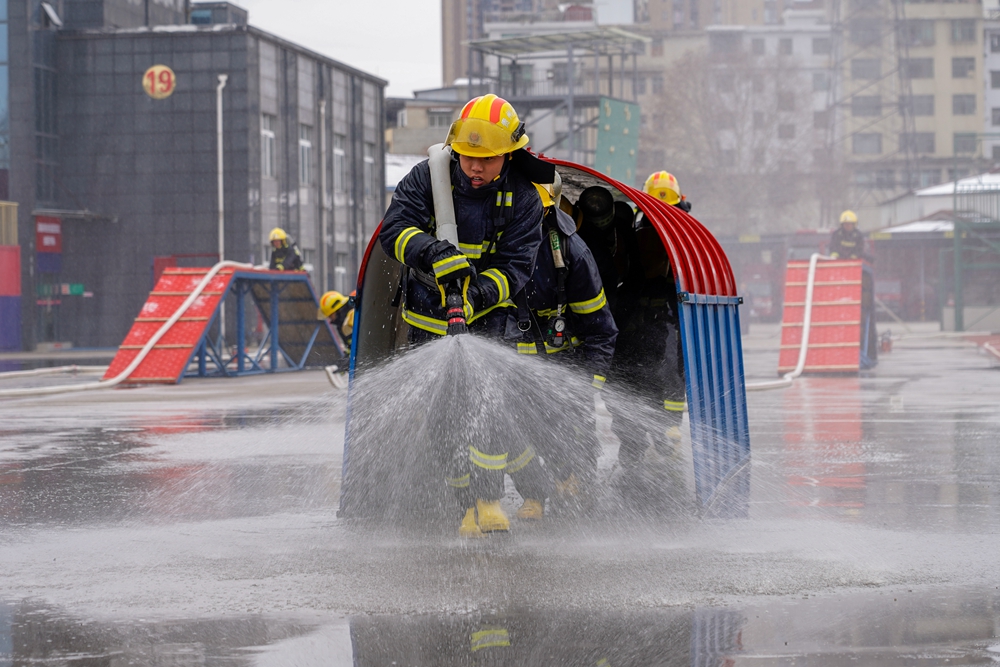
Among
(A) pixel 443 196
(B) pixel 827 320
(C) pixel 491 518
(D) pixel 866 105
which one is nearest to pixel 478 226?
(A) pixel 443 196

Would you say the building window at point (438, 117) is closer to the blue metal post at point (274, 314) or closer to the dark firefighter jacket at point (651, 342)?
the blue metal post at point (274, 314)

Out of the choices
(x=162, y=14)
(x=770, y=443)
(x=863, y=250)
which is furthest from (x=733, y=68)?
(x=770, y=443)

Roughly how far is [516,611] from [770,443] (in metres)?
5.94

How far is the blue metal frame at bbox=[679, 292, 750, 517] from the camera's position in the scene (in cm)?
654

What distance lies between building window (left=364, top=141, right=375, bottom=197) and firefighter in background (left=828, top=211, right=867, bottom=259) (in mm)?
22415

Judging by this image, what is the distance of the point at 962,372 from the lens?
18734 mm

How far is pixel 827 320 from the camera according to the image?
1923 centimetres

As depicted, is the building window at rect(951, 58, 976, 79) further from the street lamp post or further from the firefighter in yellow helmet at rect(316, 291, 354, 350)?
the firefighter in yellow helmet at rect(316, 291, 354, 350)

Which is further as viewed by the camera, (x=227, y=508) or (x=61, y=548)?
(x=227, y=508)

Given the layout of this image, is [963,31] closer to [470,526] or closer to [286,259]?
[286,259]

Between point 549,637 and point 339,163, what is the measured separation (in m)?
35.9

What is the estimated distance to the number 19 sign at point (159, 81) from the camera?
1303 inches

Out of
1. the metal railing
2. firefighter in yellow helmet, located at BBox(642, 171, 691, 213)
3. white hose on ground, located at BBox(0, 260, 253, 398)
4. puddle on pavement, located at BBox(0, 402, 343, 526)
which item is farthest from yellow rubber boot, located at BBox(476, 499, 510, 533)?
the metal railing

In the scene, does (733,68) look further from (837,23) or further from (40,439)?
(40,439)
